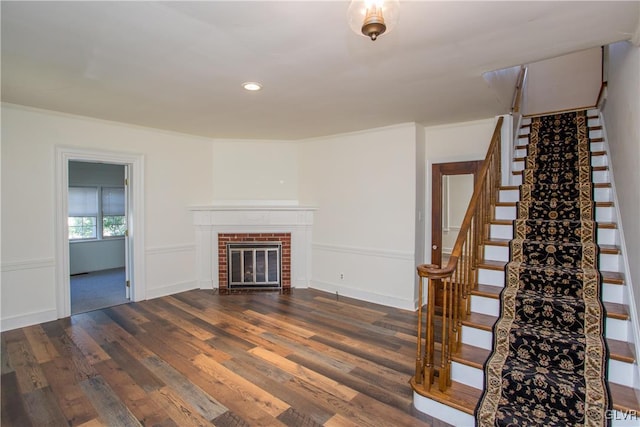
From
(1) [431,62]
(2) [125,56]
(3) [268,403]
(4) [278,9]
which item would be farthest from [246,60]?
(3) [268,403]

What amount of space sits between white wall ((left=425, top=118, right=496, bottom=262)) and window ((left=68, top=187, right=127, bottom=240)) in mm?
5819

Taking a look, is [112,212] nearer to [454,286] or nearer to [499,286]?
[454,286]

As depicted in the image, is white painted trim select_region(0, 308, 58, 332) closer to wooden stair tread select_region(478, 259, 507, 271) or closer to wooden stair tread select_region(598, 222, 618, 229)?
wooden stair tread select_region(478, 259, 507, 271)

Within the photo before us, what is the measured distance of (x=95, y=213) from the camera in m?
6.75

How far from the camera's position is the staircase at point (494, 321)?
1944 mm

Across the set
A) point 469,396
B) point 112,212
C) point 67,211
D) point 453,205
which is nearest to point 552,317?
point 469,396

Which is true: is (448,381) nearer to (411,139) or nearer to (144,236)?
(411,139)

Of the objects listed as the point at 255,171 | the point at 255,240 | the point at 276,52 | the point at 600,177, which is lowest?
the point at 255,240

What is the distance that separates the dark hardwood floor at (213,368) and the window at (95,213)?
129 inches

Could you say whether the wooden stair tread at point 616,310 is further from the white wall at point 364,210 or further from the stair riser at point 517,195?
the white wall at point 364,210

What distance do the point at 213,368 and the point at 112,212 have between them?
567cm

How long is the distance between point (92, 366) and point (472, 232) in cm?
351

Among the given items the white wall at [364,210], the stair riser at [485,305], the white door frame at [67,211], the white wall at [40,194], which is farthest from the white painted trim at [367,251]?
the white door frame at [67,211]

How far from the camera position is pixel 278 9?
1750 millimetres
